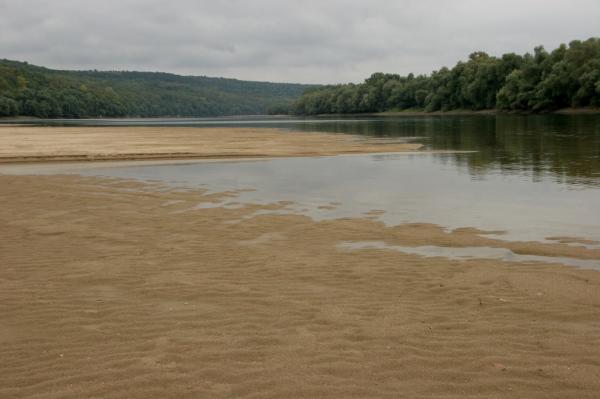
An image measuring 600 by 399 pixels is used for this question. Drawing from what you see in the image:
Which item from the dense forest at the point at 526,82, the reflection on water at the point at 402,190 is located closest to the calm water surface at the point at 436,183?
the reflection on water at the point at 402,190

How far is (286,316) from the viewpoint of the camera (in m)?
7.57

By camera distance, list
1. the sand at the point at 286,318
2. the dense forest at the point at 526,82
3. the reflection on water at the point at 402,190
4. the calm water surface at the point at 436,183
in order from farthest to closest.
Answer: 1. the dense forest at the point at 526,82
2. the calm water surface at the point at 436,183
3. the reflection on water at the point at 402,190
4. the sand at the point at 286,318

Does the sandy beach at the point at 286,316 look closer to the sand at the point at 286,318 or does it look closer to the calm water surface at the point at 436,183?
the sand at the point at 286,318

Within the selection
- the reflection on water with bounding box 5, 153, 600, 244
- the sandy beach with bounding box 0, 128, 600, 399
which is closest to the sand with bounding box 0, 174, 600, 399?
the sandy beach with bounding box 0, 128, 600, 399

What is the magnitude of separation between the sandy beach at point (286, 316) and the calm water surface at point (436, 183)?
2.11 meters

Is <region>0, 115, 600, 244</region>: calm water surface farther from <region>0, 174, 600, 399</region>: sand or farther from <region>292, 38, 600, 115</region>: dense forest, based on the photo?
<region>292, 38, 600, 115</region>: dense forest

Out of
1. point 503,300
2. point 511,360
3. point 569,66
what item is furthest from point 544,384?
point 569,66

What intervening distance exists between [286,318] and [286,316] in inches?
3.3

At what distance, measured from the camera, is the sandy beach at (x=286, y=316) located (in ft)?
18.5

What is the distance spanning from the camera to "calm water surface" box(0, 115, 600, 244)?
15.2m

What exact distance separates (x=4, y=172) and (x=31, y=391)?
2528cm

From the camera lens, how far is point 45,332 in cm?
704

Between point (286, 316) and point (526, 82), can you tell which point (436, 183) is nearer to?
point (286, 316)

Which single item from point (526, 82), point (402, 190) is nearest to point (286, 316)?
point (402, 190)
